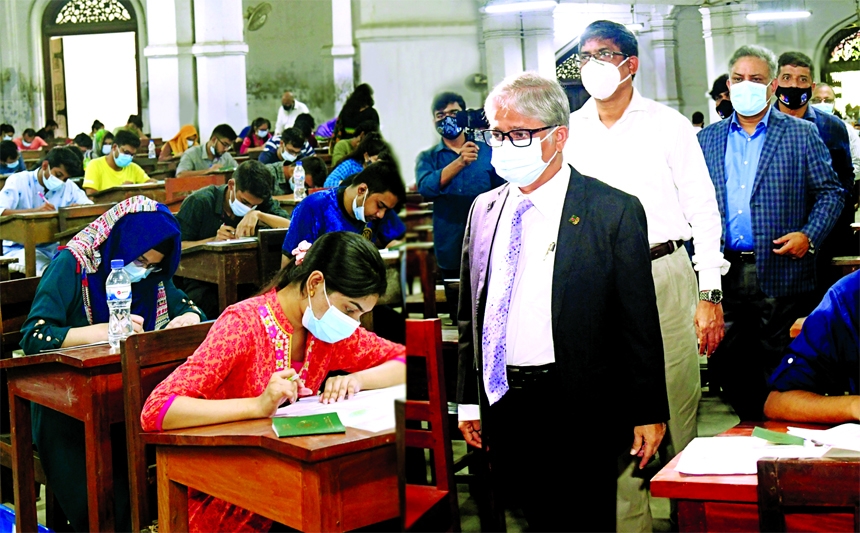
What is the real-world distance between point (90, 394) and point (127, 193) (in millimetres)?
772

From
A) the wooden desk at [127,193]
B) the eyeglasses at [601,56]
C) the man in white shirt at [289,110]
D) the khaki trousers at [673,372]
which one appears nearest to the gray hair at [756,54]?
the eyeglasses at [601,56]

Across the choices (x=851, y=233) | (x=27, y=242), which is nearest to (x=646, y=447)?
(x=851, y=233)

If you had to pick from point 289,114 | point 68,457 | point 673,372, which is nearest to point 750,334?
point 673,372

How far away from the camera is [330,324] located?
5.76 feet

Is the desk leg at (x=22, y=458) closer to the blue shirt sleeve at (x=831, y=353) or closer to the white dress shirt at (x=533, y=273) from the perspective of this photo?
the white dress shirt at (x=533, y=273)

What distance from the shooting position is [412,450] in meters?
2.01

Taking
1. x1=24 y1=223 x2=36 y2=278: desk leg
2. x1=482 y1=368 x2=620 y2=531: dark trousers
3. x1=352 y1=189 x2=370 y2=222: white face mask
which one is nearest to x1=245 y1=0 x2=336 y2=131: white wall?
x1=352 y1=189 x2=370 y2=222: white face mask

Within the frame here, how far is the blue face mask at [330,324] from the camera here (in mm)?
1748

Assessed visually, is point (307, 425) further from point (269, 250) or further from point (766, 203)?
point (766, 203)

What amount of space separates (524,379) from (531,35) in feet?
2.16

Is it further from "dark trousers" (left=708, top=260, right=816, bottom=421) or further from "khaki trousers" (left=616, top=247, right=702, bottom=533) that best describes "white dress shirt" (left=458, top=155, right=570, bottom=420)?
"dark trousers" (left=708, top=260, right=816, bottom=421)

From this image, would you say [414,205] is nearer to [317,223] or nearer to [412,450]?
[317,223]

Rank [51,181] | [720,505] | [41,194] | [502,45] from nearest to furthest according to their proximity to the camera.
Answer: [720,505]
[502,45]
[51,181]
[41,194]

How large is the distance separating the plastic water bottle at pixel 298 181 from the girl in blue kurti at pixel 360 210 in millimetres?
325
